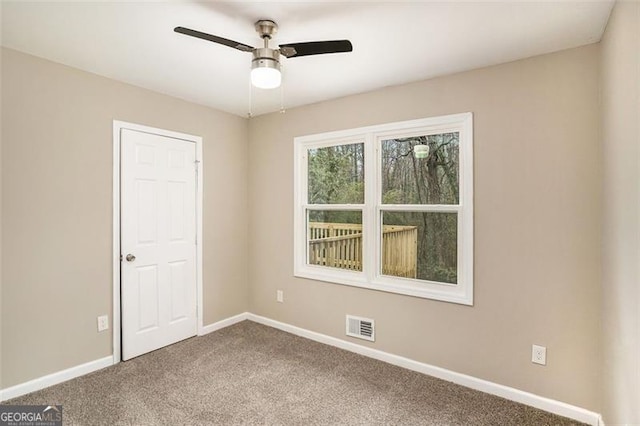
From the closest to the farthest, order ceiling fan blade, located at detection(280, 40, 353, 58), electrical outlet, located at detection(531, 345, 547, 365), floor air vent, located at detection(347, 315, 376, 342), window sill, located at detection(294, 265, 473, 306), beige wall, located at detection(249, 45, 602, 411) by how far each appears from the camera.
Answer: ceiling fan blade, located at detection(280, 40, 353, 58)
beige wall, located at detection(249, 45, 602, 411)
electrical outlet, located at detection(531, 345, 547, 365)
window sill, located at detection(294, 265, 473, 306)
floor air vent, located at detection(347, 315, 376, 342)

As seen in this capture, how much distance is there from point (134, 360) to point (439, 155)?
3.22 metres

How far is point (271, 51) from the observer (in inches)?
75.8

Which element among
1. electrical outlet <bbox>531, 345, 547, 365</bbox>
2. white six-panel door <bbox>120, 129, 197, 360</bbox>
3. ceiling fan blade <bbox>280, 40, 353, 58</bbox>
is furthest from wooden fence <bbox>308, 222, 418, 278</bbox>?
ceiling fan blade <bbox>280, 40, 353, 58</bbox>

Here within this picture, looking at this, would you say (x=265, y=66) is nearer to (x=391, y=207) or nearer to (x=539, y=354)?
(x=391, y=207)

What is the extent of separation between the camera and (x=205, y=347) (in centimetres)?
329

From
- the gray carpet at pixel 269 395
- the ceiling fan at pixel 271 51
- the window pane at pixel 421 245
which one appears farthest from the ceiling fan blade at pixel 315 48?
the gray carpet at pixel 269 395

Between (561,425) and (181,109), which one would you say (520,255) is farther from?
(181,109)

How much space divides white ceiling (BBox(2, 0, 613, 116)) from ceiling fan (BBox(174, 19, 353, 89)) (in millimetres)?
93

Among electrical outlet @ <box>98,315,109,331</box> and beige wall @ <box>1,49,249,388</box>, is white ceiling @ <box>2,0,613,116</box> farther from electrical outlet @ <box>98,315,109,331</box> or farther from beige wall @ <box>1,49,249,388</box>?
electrical outlet @ <box>98,315,109,331</box>

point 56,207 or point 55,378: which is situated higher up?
point 56,207

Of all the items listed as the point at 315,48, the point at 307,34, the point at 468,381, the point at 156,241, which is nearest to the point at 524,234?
the point at 468,381

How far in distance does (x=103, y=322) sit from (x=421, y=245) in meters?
2.81

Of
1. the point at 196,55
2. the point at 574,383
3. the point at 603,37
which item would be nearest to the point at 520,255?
the point at 574,383

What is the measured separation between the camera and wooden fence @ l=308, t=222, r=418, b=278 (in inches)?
118
